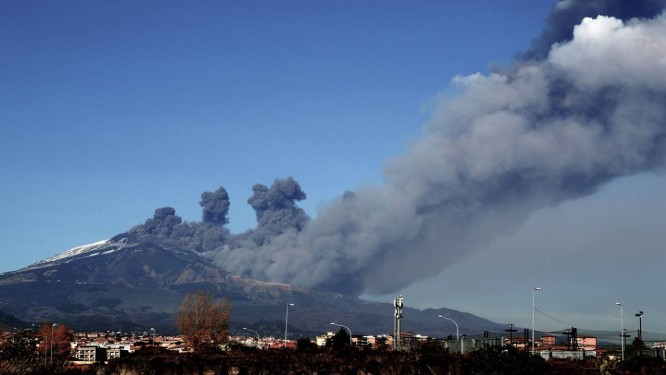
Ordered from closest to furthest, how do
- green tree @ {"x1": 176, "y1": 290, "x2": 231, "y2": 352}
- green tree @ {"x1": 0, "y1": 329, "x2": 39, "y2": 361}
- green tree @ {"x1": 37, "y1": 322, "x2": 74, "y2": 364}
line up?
green tree @ {"x1": 0, "y1": 329, "x2": 39, "y2": 361}
green tree @ {"x1": 37, "y1": 322, "x2": 74, "y2": 364}
green tree @ {"x1": 176, "y1": 290, "x2": 231, "y2": 352}

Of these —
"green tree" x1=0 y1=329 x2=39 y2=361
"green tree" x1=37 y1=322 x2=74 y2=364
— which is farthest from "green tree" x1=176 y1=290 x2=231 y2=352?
"green tree" x1=0 y1=329 x2=39 y2=361

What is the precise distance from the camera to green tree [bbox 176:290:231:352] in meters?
132

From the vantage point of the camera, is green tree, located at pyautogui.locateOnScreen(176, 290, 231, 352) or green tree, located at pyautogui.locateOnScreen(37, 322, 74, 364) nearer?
green tree, located at pyautogui.locateOnScreen(37, 322, 74, 364)

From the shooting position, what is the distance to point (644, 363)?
2539 inches

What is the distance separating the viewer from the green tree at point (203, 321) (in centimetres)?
13200

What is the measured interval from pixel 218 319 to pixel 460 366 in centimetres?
8446

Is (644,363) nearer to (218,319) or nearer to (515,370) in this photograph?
(515,370)

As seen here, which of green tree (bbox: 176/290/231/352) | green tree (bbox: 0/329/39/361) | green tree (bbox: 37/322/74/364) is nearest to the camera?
green tree (bbox: 0/329/39/361)

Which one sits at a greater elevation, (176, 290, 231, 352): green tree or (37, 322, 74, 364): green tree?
(176, 290, 231, 352): green tree

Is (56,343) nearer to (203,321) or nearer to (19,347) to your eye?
(19,347)

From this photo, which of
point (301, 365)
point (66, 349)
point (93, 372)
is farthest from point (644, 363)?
point (66, 349)

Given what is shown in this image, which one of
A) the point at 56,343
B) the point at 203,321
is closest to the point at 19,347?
the point at 56,343

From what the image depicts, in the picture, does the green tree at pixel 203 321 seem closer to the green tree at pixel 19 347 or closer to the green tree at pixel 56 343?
the green tree at pixel 56 343

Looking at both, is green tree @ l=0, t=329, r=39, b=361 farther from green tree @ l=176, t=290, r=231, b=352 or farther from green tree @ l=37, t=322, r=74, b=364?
green tree @ l=176, t=290, r=231, b=352
